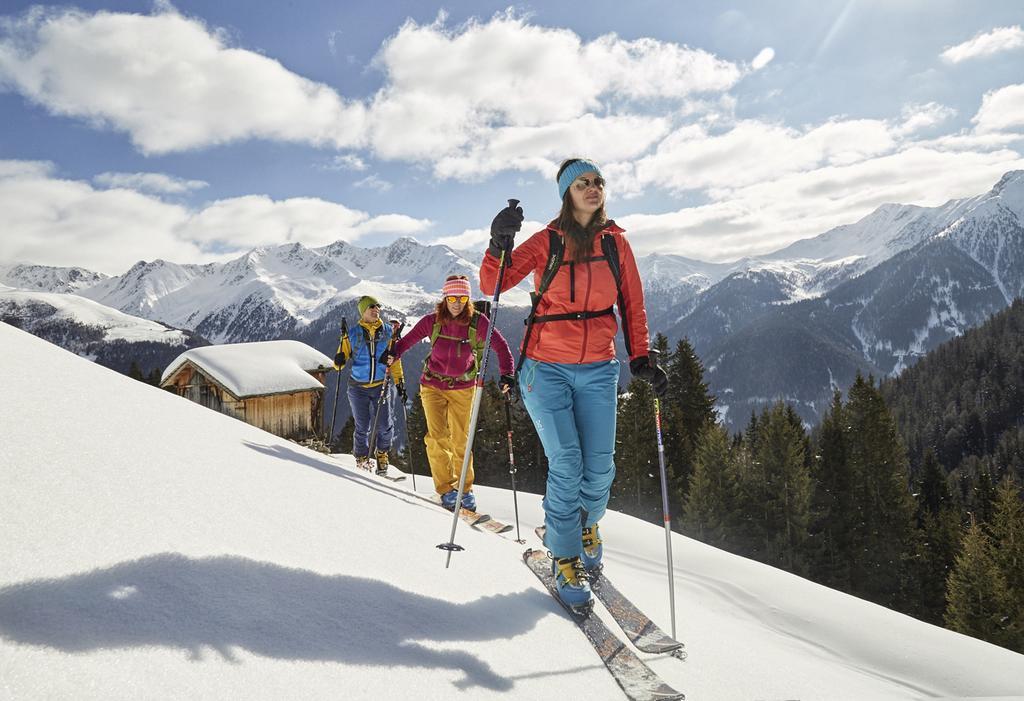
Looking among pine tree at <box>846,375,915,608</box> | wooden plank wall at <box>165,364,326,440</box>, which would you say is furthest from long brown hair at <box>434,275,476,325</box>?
pine tree at <box>846,375,915,608</box>

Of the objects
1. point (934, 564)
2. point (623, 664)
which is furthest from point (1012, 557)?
point (623, 664)

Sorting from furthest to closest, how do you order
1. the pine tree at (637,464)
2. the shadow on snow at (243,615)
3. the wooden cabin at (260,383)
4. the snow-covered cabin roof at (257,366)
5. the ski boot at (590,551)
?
the pine tree at (637,464) < the wooden cabin at (260,383) < the snow-covered cabin roof at (257,366) < the ski boot at (590,551) < the shadow on snow at (243,615)

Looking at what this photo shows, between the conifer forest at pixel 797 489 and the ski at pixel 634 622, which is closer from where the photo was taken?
the ski at pixel 634 622

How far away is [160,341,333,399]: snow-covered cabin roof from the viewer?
2098 cm

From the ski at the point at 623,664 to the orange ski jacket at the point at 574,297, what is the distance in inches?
73.0

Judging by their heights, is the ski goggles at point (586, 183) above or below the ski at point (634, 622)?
above

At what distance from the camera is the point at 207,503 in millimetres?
3031

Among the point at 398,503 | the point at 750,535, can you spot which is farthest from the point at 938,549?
the point at 398,503

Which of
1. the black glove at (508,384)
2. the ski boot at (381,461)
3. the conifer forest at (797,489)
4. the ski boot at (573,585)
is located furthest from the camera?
the conifer forest at (797,489)

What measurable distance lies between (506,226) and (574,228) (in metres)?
0.55

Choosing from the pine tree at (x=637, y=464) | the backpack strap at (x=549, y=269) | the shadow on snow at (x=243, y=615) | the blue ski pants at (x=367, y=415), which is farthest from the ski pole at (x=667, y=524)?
the pine tree at (x=637, y=464)

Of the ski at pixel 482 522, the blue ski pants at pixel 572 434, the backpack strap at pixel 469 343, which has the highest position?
the backpack strap at pixel 469 343

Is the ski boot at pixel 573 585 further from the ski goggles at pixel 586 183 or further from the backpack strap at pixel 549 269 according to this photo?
the ski goggles at pixel 586 183

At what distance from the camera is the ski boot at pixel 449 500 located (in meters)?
7.15
